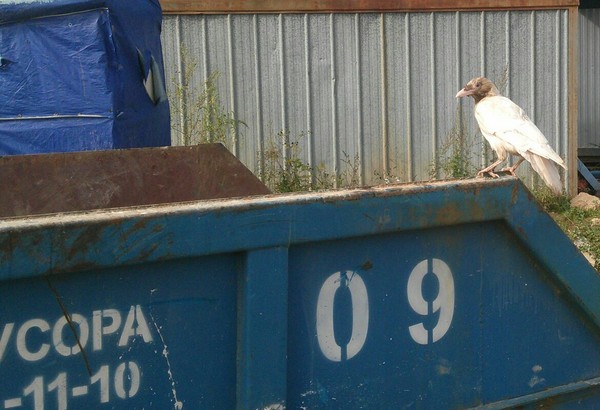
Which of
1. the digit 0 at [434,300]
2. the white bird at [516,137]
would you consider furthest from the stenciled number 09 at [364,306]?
the white bird at [516,137]

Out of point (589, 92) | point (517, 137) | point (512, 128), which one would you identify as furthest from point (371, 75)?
point (589, 92)

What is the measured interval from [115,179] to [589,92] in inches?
453

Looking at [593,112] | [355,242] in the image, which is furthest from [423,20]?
[355,242]

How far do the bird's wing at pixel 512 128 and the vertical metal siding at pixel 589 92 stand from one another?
6.58 meters

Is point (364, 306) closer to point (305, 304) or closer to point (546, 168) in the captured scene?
point (305, 304)

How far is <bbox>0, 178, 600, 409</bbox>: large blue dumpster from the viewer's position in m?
1.74

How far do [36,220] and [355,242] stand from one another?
2.45ft

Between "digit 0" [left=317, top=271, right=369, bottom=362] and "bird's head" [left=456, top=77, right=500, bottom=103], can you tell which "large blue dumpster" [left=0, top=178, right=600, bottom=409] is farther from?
"bird's head" [left=456, top=77, right=500, bottom=103]

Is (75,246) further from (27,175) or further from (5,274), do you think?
(27,175)

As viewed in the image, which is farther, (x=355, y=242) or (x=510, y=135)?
(x=510, y=135)

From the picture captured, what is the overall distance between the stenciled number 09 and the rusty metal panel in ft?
3.75

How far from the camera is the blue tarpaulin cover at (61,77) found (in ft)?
18.7

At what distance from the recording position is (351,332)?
212 cm

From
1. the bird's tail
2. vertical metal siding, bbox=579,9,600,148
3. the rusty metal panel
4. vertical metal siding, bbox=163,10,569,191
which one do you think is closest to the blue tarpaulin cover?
the rusty metal panel
